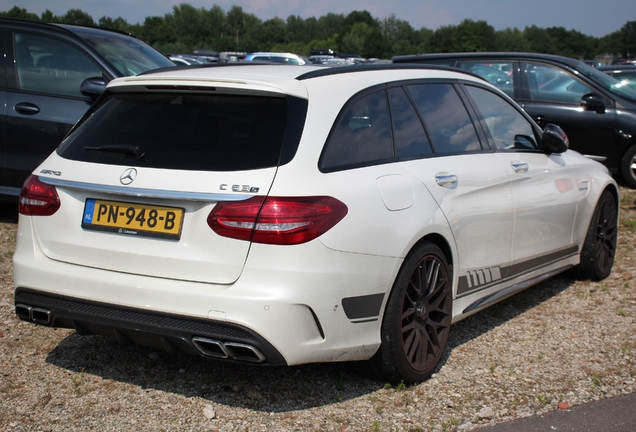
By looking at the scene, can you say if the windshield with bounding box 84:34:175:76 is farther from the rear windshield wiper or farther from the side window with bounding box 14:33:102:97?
the rear windshield wiper

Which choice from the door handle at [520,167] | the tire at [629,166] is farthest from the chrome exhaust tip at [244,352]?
the tire at [629,166]

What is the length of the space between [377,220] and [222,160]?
0.76 m

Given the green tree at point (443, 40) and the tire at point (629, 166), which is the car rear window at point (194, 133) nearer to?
the tire at point (629, 166)

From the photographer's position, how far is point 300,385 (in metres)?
3.80

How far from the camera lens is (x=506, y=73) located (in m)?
10.1

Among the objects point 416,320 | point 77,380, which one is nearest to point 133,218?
point 77,380

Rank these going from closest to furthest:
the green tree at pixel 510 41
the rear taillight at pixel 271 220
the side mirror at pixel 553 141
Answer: the rear taillight at pixel 271 220 < the side mirror at pixel 553 141 < the green tree at pixel 510 41

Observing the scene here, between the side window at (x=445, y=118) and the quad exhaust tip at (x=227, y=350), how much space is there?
1.66 m

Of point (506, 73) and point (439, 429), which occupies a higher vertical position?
point (506, 73)

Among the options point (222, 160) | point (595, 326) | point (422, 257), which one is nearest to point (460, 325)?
point (595, 326)

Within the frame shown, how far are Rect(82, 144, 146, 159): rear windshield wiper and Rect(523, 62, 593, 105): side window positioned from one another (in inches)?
305

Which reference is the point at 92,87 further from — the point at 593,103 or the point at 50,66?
the point at 593,103

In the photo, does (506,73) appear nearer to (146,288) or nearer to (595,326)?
(595,326)

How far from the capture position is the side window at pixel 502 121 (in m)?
4.75
